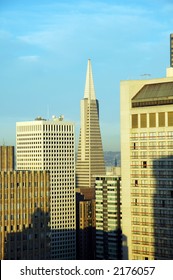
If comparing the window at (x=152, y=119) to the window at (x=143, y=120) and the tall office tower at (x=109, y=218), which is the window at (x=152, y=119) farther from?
the tall office tower at (x=109, y=218)

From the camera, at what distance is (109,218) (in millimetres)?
172875

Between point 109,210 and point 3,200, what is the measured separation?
87.5 m

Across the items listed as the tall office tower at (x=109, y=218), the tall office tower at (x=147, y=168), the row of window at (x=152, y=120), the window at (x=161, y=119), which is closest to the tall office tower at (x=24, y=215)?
the tall office tower at (x=147, y=168)

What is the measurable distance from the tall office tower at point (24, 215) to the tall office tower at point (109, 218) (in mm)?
71724

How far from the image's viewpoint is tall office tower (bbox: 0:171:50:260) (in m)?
85.8

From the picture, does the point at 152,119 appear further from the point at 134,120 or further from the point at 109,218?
the point at 109,218

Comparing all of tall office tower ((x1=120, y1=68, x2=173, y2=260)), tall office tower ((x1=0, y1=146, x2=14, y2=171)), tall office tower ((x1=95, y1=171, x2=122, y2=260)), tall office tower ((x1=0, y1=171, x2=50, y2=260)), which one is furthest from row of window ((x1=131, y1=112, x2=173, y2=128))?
tall office tower ((x1=95, y1=171, x2=122, y2=260))

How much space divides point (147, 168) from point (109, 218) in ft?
246

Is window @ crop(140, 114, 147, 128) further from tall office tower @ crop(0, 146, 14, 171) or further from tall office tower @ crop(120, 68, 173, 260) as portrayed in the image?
tall office tower @ crop(0, 146, 14, 171)

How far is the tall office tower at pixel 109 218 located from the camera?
537 ft

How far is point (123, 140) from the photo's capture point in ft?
329

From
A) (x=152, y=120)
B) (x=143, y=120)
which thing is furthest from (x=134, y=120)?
(x=152, y=120)
